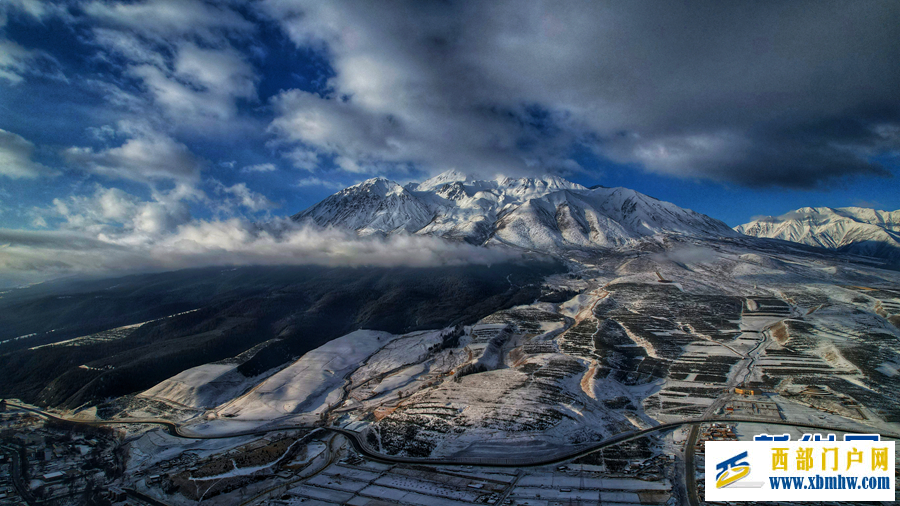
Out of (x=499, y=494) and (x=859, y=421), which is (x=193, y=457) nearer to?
(x=499, y=494)

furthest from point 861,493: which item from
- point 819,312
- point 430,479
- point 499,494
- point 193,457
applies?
point 819,312
